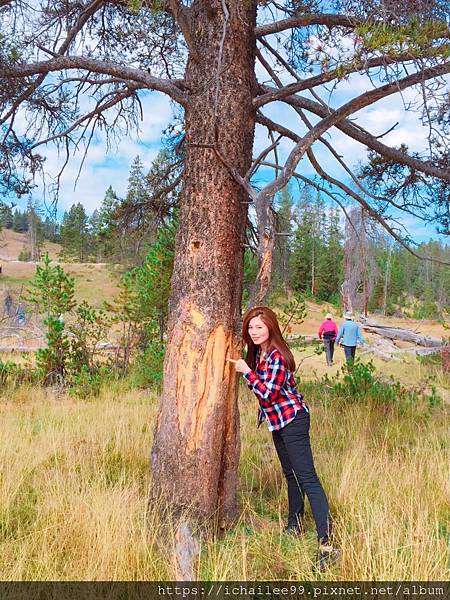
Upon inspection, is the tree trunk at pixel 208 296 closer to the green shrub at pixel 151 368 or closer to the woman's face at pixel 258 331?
the woman's face at pixel 258 331

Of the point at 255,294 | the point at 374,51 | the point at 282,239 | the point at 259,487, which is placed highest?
the point at 374,51

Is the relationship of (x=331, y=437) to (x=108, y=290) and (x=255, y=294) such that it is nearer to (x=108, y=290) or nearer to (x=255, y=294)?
(x=255, y=294)

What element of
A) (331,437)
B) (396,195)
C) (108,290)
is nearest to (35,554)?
(331,437)

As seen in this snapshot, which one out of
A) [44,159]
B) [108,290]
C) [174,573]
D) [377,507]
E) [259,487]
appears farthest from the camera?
[108,290]

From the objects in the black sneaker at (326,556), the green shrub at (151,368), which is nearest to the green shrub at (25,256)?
the green shrub at (151,368)

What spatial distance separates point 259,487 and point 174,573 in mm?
1838

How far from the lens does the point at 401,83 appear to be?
3.76 metres

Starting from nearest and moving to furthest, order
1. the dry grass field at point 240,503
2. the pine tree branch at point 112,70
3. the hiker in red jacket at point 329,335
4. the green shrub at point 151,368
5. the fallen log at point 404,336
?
the dry grass field at point 240,503, the pine tree branch at point 112,70, the green shrub at point 151,368, the hiker in red jacket at point 329,335, the fallen log at point 404,336

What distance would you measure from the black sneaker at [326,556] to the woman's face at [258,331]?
1.38 m

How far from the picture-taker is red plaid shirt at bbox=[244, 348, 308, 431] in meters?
3.41

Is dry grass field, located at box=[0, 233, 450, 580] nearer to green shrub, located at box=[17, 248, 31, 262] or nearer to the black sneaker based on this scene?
the black sneaker

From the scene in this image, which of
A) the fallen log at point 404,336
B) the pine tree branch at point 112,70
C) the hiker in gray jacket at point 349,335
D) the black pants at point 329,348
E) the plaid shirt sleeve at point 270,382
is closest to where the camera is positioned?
the plaid shirt sleeve at point 270,382

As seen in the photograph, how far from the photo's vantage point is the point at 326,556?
3078mm

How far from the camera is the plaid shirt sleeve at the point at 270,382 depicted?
3405mm
